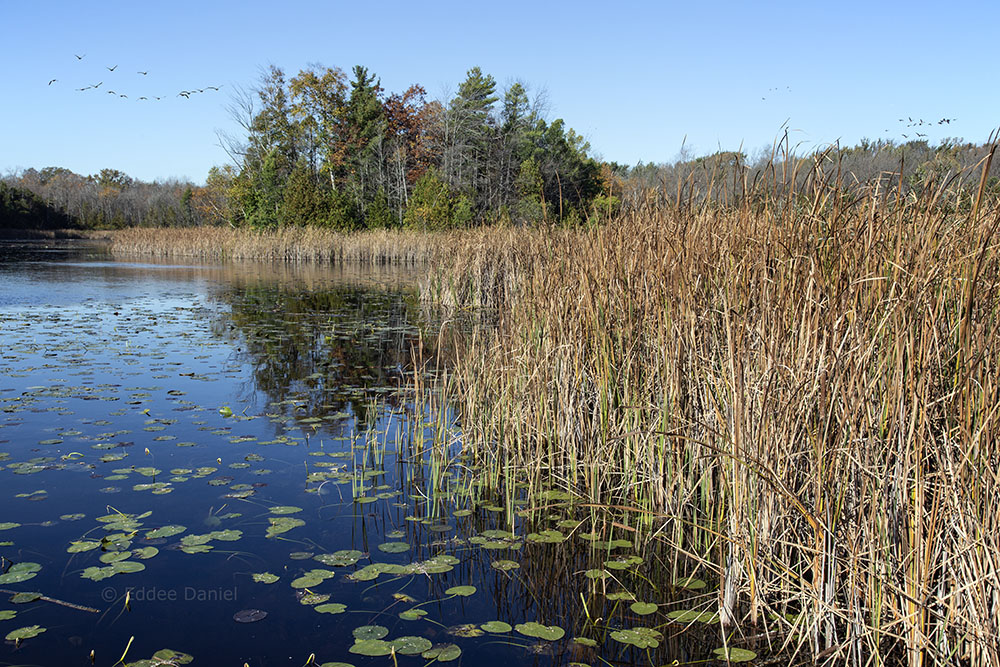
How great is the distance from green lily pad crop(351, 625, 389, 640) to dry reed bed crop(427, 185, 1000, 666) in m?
0.96

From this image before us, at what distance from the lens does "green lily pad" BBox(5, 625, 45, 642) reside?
2.35m

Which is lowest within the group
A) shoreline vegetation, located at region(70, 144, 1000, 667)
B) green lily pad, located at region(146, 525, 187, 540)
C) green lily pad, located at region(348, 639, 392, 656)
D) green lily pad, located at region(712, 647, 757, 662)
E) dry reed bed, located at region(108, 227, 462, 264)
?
green lily pad, located at region(712, 647, 757, 662)

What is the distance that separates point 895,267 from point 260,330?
842cm

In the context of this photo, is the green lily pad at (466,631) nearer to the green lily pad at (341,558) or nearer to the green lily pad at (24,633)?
the green lily pad at (341,558)

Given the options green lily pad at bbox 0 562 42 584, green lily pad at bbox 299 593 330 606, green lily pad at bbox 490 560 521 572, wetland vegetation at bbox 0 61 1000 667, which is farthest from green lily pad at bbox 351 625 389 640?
green lily pad at bbox 0 562 42 584

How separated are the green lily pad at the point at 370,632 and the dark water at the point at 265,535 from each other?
0.05 ft

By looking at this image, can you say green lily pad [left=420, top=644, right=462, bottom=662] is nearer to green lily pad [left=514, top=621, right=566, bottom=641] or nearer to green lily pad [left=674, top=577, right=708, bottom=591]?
green lily pad [left=514, top=621, right=566, bottom=641]

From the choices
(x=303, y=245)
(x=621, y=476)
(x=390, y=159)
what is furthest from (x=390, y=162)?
(x=621, y=476)

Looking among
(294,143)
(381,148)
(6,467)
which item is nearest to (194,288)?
(6,467)

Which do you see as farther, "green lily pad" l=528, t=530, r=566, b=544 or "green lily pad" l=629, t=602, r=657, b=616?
"green lily pad" l=528, t=530, r=566, b=544

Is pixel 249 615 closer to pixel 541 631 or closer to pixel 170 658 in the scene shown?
pixel 170 658

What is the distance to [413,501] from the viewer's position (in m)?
3.71

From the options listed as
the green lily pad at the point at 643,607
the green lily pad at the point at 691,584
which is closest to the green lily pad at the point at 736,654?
the green lily pad at the point at 643,607

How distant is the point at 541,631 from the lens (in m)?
2.48
